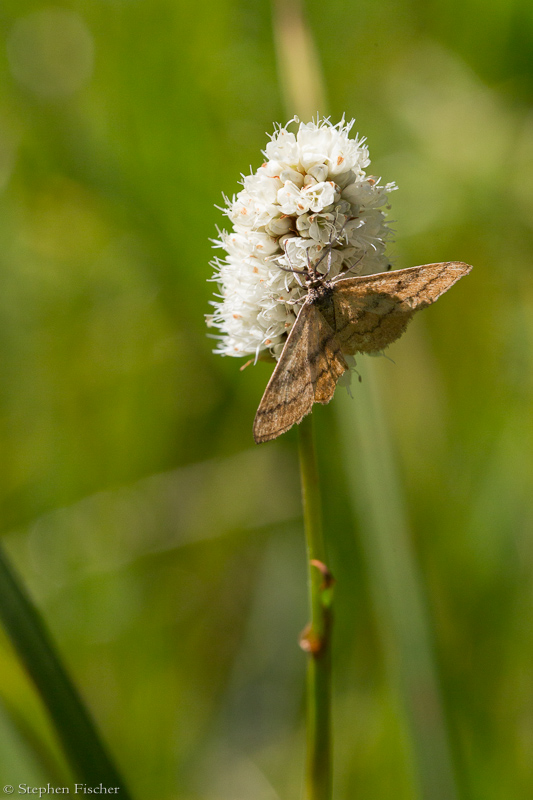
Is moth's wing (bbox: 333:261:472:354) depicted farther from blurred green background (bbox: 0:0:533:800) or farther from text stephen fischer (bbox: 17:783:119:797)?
blurred green background (bbox: 0:0:533:800)

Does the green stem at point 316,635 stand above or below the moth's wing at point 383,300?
below

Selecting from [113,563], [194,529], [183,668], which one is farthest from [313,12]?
[183,668]

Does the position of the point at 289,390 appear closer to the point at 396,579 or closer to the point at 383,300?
the point at 383,300

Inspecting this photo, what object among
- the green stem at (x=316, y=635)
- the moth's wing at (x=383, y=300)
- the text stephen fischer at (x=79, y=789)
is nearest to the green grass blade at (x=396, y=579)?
the green stem at (x=316, y=635)

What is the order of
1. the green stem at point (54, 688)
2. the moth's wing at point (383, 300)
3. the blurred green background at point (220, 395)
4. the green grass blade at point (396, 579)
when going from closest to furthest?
the green stem at point (54, 688)
the green grass blade at point (396, 579)
the moth's wing at point (383, 300)
the blurred green background at point (220, 395)

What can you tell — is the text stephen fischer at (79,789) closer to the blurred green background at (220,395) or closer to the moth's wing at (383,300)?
the moth's wing at (383,300)

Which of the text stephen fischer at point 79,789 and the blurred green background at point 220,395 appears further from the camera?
the blurred green background at point 220,395

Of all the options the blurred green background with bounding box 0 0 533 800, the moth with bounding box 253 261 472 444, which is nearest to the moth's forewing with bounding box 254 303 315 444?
the moth with bounding box 253 261 472 444
